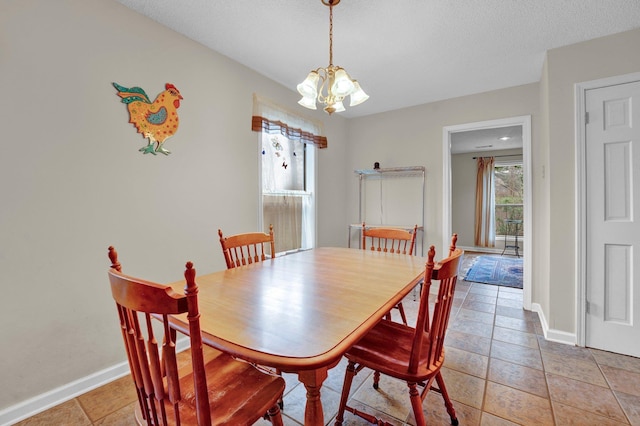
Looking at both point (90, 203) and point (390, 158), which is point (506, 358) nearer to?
point (390, 158)

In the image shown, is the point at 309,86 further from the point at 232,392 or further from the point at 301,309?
the point at 232,392

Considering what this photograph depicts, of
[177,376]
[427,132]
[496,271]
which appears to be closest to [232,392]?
[177,376]

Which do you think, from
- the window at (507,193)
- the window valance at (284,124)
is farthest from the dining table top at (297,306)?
the window at (507,193)

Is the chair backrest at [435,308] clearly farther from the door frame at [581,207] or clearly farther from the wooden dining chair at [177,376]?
the door frame at [581,207]

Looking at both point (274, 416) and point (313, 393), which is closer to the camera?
point (313, 393)

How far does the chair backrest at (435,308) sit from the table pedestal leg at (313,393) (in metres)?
0.45

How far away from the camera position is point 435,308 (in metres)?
1.13

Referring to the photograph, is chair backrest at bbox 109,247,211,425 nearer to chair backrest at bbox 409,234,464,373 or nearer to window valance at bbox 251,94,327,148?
chair backrest at bbox 409,234,464,373

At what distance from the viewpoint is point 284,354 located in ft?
2.47

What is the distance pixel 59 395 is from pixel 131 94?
1818 millimetres

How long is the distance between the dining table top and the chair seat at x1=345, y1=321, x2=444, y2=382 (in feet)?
0.87

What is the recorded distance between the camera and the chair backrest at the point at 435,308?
1030 millimetres

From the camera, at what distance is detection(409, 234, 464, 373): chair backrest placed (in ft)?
3.38

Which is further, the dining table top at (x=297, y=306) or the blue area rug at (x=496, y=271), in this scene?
the blue area rug at (x=496, y=271)
